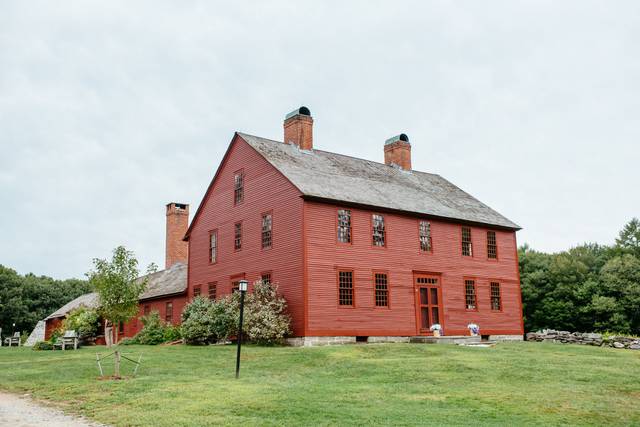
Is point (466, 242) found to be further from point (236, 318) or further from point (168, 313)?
point (168, 313)

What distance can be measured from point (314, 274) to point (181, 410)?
43.7 ft

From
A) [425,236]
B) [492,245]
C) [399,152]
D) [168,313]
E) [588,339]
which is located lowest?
[588,339]

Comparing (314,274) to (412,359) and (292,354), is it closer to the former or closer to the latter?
(292,354)

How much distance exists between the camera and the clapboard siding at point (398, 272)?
24312mm

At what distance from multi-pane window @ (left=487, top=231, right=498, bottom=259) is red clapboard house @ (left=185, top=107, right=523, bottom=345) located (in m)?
0.07

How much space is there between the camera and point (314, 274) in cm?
2408

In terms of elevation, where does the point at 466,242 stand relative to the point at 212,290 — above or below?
above

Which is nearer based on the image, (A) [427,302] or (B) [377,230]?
(B) [377,230]

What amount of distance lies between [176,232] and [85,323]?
861 centimetres

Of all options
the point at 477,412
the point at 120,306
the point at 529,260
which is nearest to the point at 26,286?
the point at 120,306

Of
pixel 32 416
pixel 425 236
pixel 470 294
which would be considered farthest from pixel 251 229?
pixel 32 416

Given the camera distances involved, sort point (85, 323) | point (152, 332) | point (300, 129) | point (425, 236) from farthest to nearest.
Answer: point (85, 323) → point (300, 129) → point (152, 332) → point (425, 236)

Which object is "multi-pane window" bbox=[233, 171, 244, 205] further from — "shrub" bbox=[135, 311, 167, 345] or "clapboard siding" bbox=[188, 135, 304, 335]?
"shrub" bbox=[135, 311, 167, 345]

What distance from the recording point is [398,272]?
1054 inches
